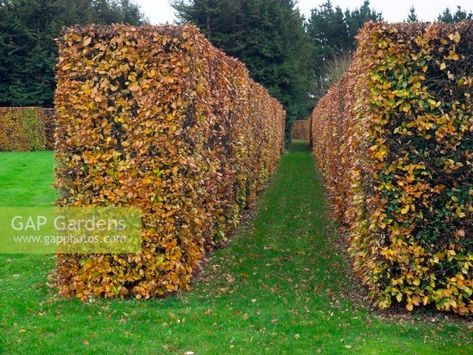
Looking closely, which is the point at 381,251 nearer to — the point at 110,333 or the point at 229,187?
the point at 110,333

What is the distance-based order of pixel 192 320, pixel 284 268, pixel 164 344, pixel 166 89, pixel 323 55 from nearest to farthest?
pixel 164 344 < pixel 192 320 < pixel 166 89 < pixel 284 268 < pixel 323 55

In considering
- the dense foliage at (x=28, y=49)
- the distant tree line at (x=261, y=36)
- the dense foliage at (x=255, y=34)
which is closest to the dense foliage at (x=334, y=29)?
the distant tree line at (x=261, y=36)

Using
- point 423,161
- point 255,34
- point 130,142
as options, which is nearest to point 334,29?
point 255,34

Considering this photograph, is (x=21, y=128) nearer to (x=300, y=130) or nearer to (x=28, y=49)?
(x=28, y=49)

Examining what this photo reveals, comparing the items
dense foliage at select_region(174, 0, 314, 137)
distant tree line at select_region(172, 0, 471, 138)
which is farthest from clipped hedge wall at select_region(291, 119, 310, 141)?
dense foliage at select_region(174, 0, 314, 137)

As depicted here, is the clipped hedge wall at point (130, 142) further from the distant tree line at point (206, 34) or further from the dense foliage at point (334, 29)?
the dense foliage at point (334, 29)

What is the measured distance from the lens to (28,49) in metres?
32.0

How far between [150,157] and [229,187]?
354 centimetres

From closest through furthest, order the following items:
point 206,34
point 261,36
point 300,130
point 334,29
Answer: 1. point 206,34
2. point 261,36
3. point 300,130
4. point 334,29

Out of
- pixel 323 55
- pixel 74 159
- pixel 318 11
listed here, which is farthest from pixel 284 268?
pixel 318 11

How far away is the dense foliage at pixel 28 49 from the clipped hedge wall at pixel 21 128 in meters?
6.08

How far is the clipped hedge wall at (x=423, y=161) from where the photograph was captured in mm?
5371

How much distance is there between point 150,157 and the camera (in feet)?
19.1

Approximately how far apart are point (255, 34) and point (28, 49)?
46.0 feet
